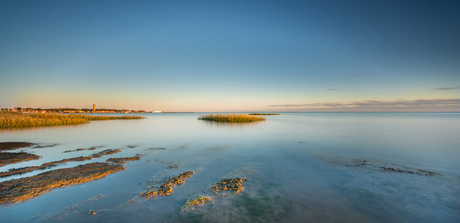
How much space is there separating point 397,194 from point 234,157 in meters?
5.19

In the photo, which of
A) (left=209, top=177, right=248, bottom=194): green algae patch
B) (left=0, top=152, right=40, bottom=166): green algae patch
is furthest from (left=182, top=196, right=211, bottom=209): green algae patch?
(left=0, top=152, right=40, bottom=166): green algae patch

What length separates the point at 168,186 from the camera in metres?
4.52

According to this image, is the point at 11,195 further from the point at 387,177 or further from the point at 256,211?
the point at 387,177

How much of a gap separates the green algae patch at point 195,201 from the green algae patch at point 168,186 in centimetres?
64

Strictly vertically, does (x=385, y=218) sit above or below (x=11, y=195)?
below

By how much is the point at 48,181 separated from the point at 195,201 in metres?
3.92

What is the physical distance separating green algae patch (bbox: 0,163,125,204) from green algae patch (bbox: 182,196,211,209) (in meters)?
3.06

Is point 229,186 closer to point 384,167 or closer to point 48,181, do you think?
point 48,181

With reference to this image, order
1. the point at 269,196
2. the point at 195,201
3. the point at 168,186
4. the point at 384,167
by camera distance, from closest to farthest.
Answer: the point at 195,201, the point at 269,196, the point at 168,186, the point at 384,167

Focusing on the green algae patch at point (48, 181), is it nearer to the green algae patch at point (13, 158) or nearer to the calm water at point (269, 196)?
the calm water at point (269, 196)

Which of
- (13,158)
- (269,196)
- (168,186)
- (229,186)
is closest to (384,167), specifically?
(269,196)

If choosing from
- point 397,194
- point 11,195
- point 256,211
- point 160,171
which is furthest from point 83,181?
point 397,194

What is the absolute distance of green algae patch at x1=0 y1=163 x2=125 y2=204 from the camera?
385cm

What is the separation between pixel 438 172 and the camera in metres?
5.91
